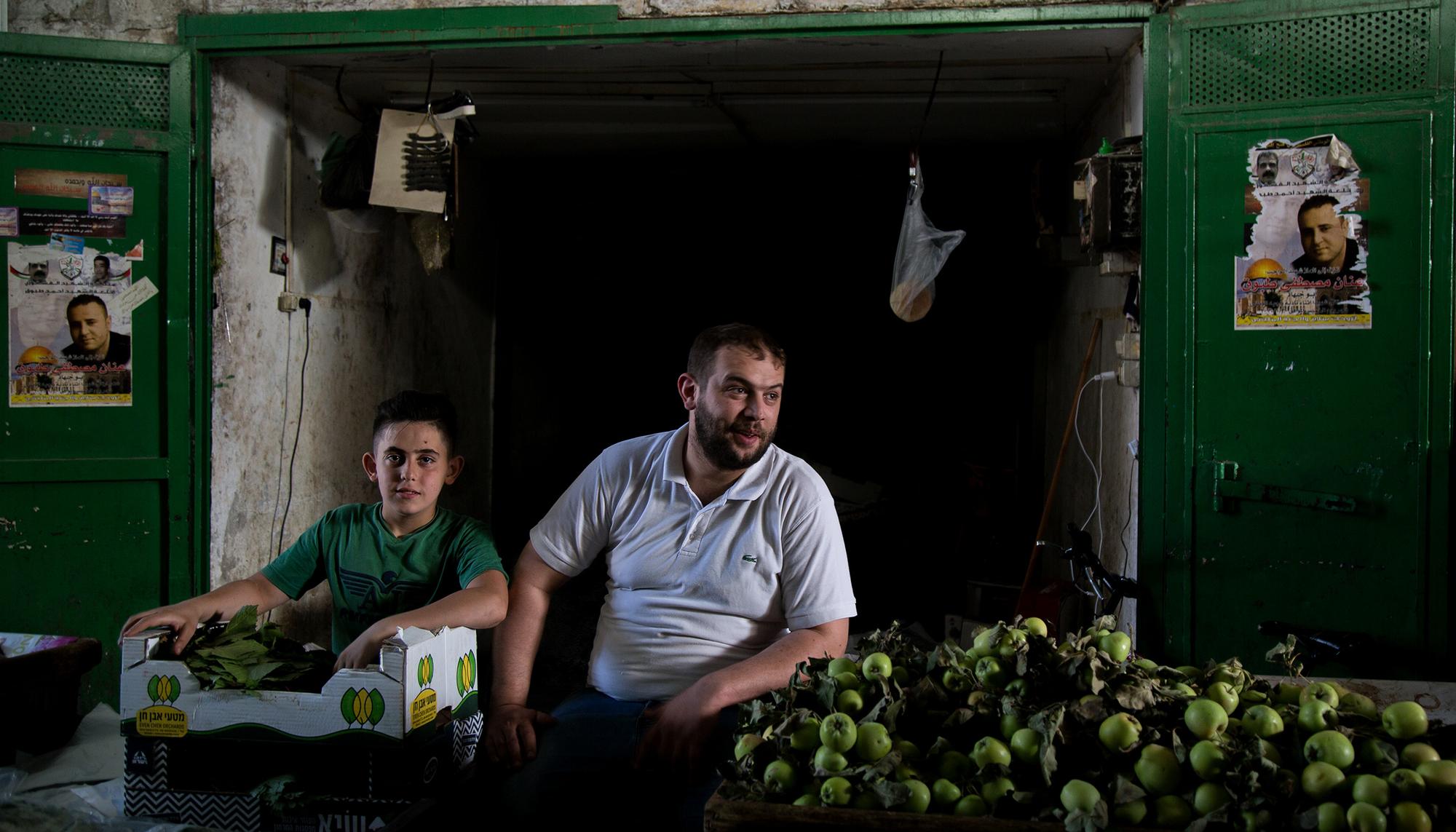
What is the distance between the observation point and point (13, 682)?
2863 millimetres

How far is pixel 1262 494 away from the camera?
10.9 ft

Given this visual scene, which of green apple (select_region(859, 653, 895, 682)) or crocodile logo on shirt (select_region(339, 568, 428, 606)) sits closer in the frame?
green apple (select_region(859, 653, 895, 682))

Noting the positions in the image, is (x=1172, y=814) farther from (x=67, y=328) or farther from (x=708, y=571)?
(x=67, y=328)

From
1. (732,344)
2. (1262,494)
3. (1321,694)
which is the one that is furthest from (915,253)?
(1321,694)

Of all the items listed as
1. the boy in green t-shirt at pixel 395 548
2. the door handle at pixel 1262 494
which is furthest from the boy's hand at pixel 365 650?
the door handle at pixel 1262 494

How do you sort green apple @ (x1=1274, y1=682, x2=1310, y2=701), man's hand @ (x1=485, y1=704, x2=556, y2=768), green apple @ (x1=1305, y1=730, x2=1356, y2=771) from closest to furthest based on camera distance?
green apple @ (x1=1305, y1=730, x2=1356, y2=771), green apple @ (x1=1274, y1=682, x2=1310, y2=701), man's hand @ (x1=485, y1=704, x2=556, y2=768)

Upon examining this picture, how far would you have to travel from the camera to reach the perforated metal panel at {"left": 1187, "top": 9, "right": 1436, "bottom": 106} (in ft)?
10.5

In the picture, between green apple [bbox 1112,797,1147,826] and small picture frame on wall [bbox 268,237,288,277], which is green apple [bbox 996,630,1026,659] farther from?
small picture frame on wall [bbox 268,237,288,277]

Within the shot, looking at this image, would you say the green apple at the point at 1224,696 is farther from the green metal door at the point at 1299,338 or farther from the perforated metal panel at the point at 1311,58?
the perforated metal panel at the point at 1311,58

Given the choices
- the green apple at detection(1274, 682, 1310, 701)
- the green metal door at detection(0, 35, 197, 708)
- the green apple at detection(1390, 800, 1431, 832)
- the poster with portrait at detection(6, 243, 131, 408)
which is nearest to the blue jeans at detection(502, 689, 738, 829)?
the green apple at detection(1274, 682, 1310, 701)

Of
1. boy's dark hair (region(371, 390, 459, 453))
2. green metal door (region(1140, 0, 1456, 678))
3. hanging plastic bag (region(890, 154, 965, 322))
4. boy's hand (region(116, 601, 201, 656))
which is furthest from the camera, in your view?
hanging plastic bag (region(890, 154, 965, 322))

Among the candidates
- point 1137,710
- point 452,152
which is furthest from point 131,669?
point 452,152

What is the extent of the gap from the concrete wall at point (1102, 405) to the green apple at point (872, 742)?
2.23 metres

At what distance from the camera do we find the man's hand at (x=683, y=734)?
2393 millimetres
